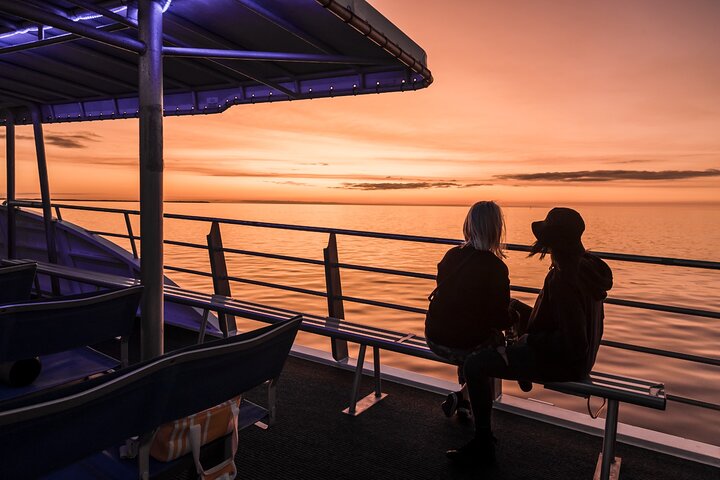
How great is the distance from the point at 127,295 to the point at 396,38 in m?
2.22

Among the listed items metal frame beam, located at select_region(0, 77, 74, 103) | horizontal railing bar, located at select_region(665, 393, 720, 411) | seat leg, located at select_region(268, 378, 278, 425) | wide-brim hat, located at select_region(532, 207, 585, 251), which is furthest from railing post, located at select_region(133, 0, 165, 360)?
metal frame beam, located at select_region(0, 77, 74, 103)

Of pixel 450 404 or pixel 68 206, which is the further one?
pixel 68 206

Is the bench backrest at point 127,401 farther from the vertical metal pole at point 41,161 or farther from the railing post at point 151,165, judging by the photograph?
the vertical metal pole at point 41,161

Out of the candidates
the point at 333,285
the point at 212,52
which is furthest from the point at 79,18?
the point at 333,285

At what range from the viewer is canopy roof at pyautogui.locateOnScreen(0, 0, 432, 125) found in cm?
304

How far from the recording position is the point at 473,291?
2.68 m

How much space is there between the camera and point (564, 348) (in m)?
2.47

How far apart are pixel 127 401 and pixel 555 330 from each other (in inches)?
76.9

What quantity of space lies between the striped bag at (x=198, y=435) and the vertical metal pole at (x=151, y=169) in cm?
160

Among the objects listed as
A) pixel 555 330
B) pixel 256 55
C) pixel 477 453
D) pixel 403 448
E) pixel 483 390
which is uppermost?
pixel 256 55

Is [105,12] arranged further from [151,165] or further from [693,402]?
[693,402]

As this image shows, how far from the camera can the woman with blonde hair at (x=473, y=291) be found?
2.67m

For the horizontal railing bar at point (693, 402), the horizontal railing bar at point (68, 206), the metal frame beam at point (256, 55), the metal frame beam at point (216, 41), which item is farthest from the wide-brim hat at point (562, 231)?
the horizontal railing bar at point (68, 206)

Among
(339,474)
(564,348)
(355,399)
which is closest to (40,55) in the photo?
(355,399)
